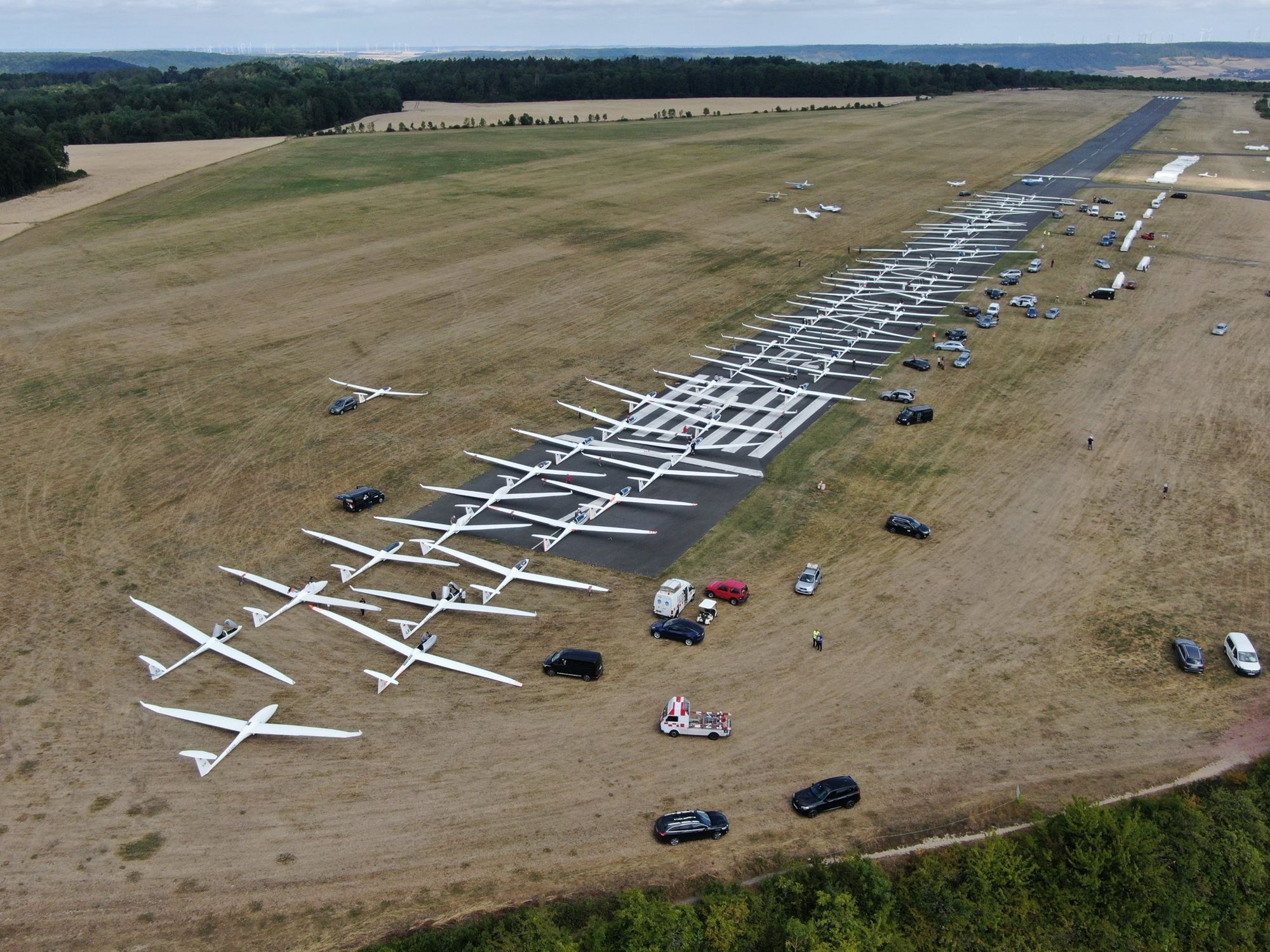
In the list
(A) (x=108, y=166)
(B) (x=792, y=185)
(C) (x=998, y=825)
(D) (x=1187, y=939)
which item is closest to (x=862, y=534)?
(C) (x=998, y=825)

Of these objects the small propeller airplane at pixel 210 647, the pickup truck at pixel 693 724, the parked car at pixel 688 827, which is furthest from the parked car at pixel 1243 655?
the small propeller airplane at pixel 210 647

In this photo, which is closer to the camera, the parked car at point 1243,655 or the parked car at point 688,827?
the parked car at point 688,827

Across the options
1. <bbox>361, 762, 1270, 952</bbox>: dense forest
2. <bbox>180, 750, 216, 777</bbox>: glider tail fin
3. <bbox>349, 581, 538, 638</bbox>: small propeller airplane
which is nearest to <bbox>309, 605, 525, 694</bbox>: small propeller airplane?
<bbox>349, 581, 538, 638</bbox>: small propeller airplane

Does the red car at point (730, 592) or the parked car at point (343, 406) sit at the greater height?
the parked car at point (343, 406)

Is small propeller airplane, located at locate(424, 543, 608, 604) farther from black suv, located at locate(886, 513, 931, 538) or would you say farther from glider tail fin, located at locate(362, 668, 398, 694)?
black suv, located at locate(886, 513, 931, 538)

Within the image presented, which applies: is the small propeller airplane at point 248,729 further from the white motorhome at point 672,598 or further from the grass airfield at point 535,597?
the white motorhome at point 672,598

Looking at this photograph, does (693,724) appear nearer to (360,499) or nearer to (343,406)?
(360,499)

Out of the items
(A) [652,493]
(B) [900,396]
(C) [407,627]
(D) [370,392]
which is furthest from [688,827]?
(D) [370,392]
